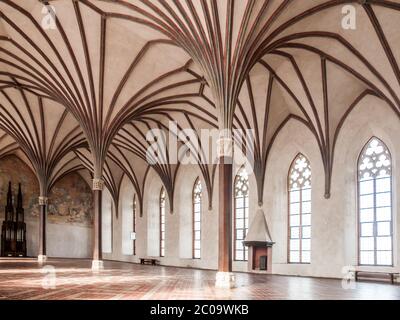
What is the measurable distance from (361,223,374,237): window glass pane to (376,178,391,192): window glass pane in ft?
5.49

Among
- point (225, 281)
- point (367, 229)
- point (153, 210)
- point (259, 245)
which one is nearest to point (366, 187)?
point (367, 229)

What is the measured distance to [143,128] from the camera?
104 feet

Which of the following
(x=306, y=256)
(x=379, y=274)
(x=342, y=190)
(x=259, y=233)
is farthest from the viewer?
(x=259, y=233)

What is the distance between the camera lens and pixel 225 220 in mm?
15586

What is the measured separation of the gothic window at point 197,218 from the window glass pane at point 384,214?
14804mm

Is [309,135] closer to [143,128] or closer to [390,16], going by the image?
[390,16]

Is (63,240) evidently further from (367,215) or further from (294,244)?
(367,215)

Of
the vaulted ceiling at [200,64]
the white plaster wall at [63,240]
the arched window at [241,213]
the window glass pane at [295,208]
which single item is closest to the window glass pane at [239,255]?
the arched window at [241,213]

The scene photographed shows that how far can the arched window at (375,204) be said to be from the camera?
20766mm

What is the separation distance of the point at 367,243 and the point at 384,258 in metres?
1.12
